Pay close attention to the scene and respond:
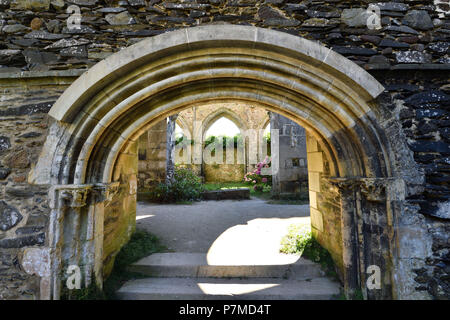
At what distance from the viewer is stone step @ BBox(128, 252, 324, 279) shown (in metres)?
2.49

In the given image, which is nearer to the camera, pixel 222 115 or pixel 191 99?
pixel 191 99

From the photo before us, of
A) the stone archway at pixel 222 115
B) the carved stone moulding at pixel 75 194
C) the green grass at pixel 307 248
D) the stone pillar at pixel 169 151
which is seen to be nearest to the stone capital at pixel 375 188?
the green grass at pixel 307 248

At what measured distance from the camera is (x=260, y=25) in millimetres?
2062

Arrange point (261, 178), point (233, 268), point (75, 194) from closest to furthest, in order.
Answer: point (75, 194) → point (233, 268) → point (261, 178)

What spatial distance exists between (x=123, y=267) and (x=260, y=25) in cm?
306

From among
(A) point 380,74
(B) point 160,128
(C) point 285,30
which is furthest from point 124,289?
(B) point 160,128

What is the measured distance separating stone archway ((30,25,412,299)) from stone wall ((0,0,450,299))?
0.16m

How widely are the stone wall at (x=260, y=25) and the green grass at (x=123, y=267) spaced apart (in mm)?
459

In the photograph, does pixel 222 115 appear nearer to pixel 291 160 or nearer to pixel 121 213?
pixel 291 160

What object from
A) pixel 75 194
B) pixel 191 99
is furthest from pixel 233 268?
pixel 191 99

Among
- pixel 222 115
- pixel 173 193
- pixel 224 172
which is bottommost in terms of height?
pixel 173 193

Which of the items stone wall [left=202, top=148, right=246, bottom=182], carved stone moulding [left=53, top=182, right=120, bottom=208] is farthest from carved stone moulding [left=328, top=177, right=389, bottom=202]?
stone wall [left=202, top=148, right=246, bottom=182]

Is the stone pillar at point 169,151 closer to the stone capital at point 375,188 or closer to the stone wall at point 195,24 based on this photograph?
the stone wall at point 195,24

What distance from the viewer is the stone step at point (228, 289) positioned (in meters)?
2.14
